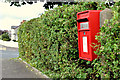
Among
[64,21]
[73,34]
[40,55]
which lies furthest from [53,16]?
[40,55]

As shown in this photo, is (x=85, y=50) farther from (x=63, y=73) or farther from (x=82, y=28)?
(x=63, y=73)

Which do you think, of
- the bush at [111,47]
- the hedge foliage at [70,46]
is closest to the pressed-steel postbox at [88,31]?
the hedge foliage at [70,46]

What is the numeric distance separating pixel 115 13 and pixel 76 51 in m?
2.14

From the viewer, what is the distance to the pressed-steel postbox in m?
4.27

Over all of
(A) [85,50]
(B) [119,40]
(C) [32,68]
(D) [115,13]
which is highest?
(D) [115,13]

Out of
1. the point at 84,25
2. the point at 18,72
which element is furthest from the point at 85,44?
the point at 18,72

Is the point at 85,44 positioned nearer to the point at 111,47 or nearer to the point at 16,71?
the point at 111,47

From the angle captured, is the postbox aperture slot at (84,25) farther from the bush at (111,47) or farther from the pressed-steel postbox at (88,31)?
the bush at (111,47)

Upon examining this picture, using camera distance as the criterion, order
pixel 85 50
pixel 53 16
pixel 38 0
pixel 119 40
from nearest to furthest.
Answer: pixel 119 40, pixel 85 50, pixel 53 16, pixel 38 0

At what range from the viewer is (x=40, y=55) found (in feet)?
26.6

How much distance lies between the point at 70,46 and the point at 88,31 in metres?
1.21

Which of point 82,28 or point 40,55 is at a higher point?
point 82,28

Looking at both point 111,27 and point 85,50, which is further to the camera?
point 85,50

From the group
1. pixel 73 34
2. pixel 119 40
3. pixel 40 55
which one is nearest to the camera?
pixel 119 40
